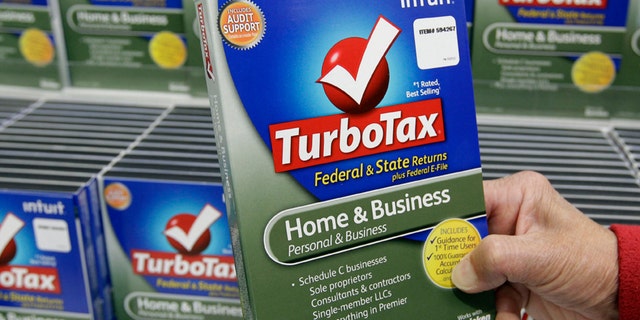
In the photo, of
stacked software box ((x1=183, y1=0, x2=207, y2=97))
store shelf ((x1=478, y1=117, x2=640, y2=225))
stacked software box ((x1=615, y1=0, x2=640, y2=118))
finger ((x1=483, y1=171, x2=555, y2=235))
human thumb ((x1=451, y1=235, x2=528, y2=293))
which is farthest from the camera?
stacked software box ((x1=183, y1=0, x2=207, y2=97))

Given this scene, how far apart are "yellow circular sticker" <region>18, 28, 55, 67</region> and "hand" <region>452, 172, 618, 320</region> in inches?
46.8

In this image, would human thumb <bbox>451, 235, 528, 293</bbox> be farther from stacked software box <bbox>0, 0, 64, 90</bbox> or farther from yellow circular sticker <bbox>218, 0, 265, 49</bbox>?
stacked software box <bbox>0, 0, 64, 90</bbox>

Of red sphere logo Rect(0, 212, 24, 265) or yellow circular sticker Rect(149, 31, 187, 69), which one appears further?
yellow circular sticker Rect(149, 31, 187, 69)

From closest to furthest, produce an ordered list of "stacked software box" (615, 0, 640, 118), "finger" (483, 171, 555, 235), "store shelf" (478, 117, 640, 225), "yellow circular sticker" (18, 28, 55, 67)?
"finger" (483, 171, 555, 235), "store shelf" (478, 117, 640, 225), "stacked software box" (615, 0, 640, 118), "yellow circular sticker" (18, 28, 55, 67)

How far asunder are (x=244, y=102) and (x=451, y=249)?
39 cm

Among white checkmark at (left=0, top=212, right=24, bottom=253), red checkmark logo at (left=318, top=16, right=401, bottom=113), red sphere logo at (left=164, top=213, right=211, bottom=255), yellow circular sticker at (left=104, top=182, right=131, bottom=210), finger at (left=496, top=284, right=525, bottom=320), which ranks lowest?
finger at (left=496, top=284, right=525, bottom=320)

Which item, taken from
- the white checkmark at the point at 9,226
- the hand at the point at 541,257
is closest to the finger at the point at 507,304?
the hand at the point at 541,257

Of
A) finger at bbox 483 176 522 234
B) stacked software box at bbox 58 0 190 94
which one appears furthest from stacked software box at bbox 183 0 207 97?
finger at bbox 483 176 522 234

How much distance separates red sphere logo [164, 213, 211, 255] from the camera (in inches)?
53.4

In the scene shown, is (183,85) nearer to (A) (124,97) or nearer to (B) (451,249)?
(A) (124,97)

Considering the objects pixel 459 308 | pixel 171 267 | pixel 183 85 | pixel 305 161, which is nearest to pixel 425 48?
pixel 305 161

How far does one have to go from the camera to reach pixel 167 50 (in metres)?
1.64

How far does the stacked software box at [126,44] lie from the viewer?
5.33 feet

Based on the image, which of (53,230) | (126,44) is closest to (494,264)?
(53,230)
